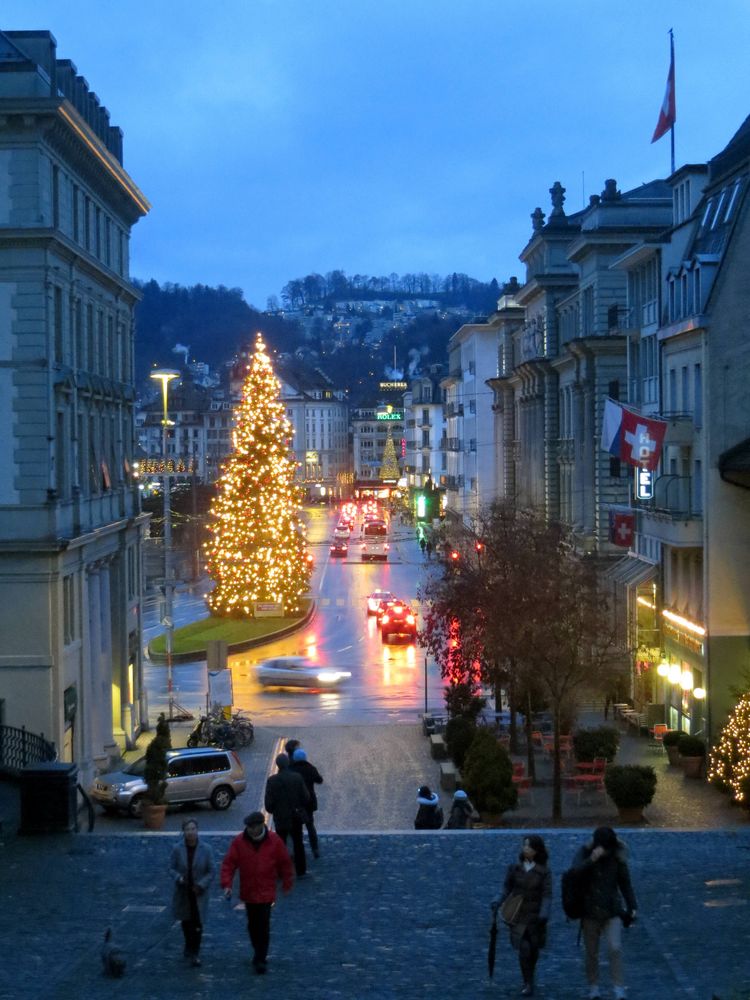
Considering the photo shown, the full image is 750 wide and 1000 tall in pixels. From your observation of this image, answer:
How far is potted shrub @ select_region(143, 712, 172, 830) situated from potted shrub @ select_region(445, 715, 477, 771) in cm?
676

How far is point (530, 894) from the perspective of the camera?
41.1 feet

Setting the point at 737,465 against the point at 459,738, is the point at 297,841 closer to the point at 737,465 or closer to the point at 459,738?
the point at 459,738

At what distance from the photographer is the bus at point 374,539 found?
111 meters

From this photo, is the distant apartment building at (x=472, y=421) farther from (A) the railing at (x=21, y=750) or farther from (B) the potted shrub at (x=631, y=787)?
(A) the railing at (x=21, y=750)

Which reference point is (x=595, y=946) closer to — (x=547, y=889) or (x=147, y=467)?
(x=547, y=889)

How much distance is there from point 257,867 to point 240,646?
50.4 m

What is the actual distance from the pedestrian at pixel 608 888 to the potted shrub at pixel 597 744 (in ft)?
63.1

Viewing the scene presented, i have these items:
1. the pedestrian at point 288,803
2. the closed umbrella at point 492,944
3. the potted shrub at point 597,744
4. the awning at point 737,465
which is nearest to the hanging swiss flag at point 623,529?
the awning at point 737,465

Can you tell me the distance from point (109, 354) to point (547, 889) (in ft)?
98.4

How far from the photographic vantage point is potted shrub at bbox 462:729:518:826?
2617cm

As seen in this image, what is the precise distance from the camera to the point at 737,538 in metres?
34.9

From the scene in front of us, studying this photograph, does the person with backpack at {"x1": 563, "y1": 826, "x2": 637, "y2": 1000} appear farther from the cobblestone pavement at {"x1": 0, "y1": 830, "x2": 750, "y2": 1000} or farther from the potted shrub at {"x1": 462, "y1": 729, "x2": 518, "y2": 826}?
the potted shrub at {"x1": 462, "y1": 729, "x2": 518, "y2": 826}

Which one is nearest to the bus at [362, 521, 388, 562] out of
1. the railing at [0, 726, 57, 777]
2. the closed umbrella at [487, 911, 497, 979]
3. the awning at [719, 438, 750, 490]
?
the awning at [719, 438, 750, 490]

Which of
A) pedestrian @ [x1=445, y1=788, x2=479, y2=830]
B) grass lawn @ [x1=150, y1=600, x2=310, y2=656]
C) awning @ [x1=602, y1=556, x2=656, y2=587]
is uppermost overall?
awning @ [x1=602, y1=556, x2=656, y2=587]
